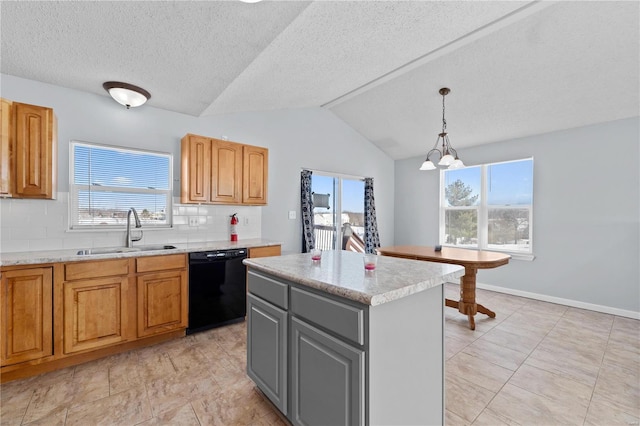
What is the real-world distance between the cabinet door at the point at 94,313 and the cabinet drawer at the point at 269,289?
4.63 feet

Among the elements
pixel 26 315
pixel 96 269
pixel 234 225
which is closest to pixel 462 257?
pixel 234 225

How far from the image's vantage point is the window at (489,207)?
4336 mm

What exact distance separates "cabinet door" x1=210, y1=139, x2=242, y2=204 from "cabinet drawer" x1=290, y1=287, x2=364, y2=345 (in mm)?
2163

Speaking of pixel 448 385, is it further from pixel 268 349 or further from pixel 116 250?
pixel 116 250

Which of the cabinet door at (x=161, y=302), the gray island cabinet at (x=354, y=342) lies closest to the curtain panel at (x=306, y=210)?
the cabinet door at (x=161, y=302)

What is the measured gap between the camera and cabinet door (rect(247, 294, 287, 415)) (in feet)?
5.43

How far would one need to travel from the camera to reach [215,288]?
119 inches

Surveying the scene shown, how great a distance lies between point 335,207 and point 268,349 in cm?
350

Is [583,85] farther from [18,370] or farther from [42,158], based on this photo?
[18,370]

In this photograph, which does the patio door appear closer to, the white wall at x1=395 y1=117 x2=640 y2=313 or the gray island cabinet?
the white wall at x1=395 y1=117 x2=640 y2=313

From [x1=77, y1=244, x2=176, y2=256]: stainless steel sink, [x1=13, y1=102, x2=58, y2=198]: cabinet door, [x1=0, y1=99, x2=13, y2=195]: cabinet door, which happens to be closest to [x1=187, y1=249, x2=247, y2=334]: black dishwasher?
[x1=77, y1=244, x2=176, y2=256]: stainless steel sink

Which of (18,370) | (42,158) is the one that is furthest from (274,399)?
(42,158)

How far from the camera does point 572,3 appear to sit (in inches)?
90.5

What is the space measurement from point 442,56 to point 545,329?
3251 millimetres
